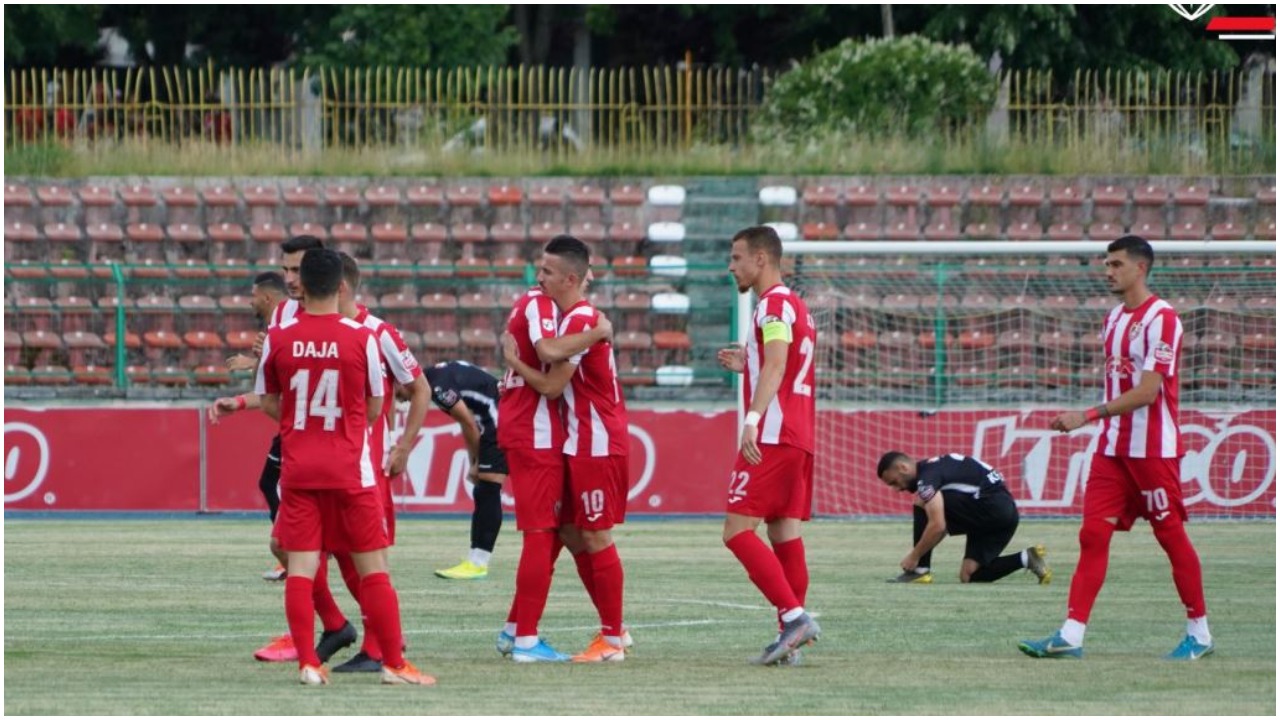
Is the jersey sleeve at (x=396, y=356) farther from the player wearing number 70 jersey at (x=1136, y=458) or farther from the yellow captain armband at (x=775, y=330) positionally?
the player wearing number 70 jersey at (x=1136, y=458)

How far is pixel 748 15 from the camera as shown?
3500cm

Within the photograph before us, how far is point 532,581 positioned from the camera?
8.66 metres

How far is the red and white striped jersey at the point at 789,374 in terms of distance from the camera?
8.76 metres

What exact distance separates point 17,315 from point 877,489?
10.8 metres

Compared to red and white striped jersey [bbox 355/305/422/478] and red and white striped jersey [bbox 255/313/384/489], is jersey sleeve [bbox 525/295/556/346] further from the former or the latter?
red and white striped jersey [bbox 255/313/384/489]

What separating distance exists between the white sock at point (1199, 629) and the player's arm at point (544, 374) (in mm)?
3008

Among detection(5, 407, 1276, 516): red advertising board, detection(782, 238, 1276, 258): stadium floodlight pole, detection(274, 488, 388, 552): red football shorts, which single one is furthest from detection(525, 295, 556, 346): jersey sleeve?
detection(5, 407, 1276, 516): red advertising board

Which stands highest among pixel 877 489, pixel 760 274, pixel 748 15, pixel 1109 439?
pixel 748 15

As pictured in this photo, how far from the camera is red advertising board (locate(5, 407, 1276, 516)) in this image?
1833cm

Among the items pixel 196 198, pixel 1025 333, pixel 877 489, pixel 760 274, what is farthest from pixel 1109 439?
pixel 196 198

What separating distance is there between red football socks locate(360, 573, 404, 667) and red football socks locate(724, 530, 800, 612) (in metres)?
1.55

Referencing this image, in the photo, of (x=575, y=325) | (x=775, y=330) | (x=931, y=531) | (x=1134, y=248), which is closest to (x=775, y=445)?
(x=775, y=330)

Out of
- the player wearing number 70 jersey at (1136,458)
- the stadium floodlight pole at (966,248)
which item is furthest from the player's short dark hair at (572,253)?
the stadium floodlight pole at (966,248)

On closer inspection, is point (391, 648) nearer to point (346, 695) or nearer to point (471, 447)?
point (346, 695)
